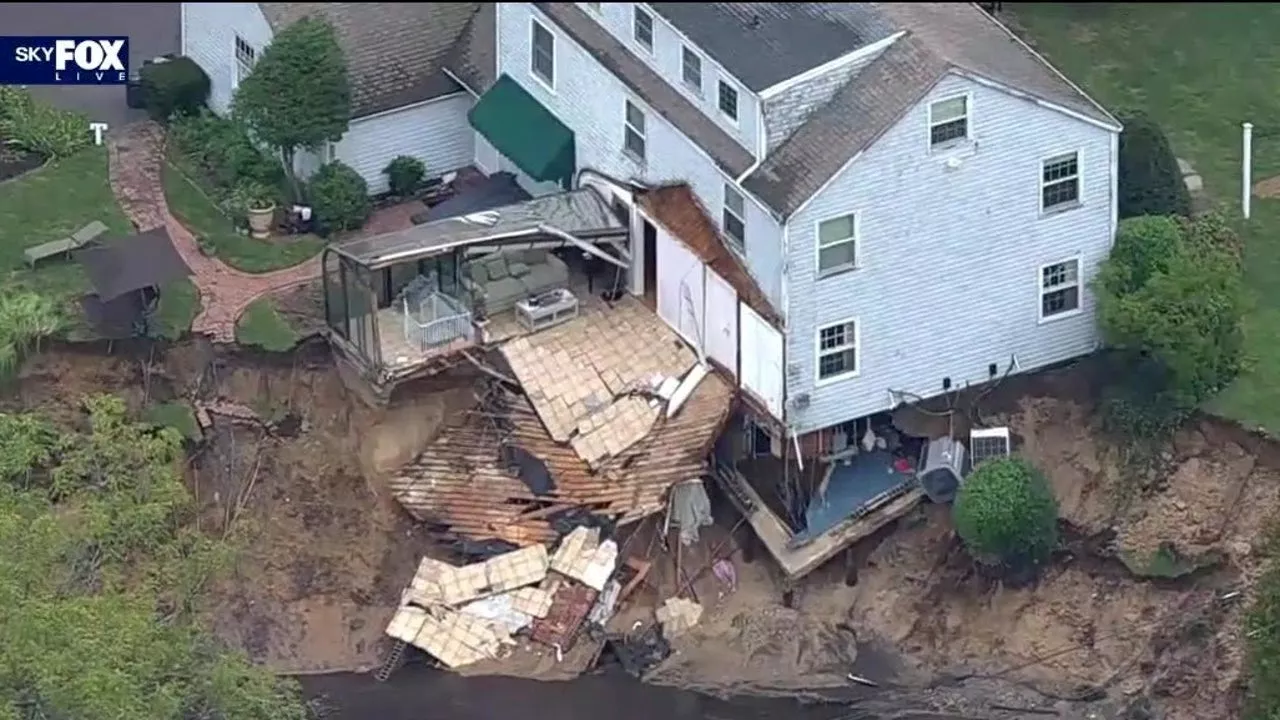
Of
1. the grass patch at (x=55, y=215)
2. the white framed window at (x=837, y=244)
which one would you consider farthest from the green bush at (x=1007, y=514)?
the grass patch at (x=55, y=215)

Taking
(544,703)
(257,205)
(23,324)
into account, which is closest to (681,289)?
(544,703)

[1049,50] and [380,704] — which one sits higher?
[1049,50]

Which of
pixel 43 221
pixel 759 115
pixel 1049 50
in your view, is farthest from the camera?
pixel 1049 50

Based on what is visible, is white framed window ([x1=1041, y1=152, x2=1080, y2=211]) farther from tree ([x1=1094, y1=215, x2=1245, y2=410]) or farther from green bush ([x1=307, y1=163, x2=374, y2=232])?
green bush ([x1=307, y1=163, x2=374, y2=232])

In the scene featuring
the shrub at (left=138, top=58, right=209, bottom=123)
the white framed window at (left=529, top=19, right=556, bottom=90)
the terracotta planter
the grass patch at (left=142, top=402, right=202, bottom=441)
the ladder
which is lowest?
the ladder

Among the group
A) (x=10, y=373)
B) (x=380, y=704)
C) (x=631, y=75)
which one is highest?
(x=631, y=75)

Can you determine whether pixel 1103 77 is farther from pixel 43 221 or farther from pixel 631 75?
pixel 43 221

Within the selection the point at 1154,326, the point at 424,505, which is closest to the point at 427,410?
the point at 424,505

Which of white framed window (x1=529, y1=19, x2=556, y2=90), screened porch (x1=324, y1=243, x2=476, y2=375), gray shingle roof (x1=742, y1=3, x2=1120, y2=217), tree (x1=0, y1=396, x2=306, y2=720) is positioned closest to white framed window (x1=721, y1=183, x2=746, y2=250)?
gray shingle roof (x1=742, y1=3, x2=1120, y2=217)
